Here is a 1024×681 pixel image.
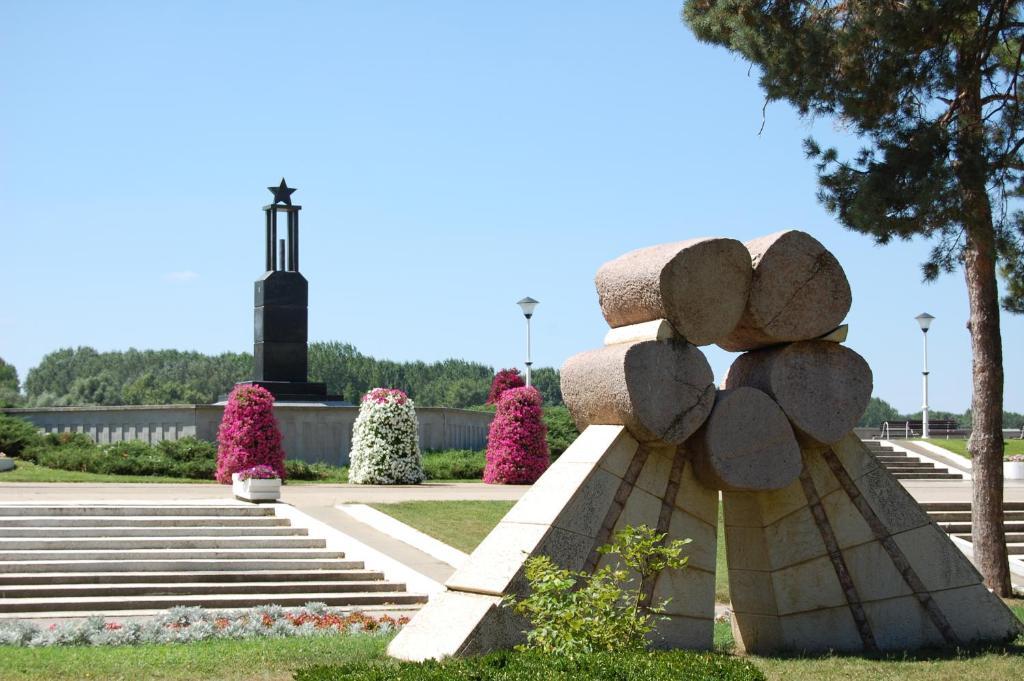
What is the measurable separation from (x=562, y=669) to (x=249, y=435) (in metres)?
17.1

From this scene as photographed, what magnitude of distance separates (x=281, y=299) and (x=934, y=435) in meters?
24.2

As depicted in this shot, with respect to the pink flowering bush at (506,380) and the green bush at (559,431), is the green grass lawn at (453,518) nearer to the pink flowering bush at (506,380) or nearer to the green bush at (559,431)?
the pink flowering bush at (506,380)

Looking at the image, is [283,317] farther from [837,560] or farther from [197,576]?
[837,560]

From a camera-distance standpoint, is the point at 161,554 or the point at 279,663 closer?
the point at 279,663

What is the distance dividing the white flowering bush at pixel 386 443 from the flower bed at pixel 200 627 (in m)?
11.9

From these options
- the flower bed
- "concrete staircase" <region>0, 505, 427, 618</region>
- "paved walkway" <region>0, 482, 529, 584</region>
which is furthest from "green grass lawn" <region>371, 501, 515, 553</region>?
the flower bed

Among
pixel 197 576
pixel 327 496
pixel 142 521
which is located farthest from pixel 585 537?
pixel 327 496

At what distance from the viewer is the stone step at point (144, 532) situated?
13.5 m

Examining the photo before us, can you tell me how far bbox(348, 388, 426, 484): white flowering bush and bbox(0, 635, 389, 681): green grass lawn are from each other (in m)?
14.7

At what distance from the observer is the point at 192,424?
26641 millimetres

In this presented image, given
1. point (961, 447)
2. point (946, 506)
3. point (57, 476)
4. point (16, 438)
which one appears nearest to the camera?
point (946, 506)

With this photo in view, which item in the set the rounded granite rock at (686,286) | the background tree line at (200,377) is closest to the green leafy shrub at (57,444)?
the rounded granite rock at (686,286)

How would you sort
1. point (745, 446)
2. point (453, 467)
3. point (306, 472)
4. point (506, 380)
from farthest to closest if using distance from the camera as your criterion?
point (506, 380) < point (453, 467) < point (306, 472) < point (745, 446)

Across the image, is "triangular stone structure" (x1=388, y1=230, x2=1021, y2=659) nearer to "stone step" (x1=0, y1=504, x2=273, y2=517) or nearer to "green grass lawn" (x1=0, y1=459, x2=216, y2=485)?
"stone step" (x1=0, y1=504, x2=273, y2=517)
